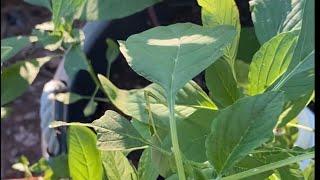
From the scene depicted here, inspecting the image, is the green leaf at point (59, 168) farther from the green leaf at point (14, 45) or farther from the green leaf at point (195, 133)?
the green leaf at point (195, 133)

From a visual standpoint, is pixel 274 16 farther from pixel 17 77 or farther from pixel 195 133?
pixel 17 77

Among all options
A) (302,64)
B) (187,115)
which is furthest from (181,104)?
(302,64)

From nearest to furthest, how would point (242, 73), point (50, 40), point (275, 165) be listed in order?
point (275, 165), point (242, 73), point (50, 40)

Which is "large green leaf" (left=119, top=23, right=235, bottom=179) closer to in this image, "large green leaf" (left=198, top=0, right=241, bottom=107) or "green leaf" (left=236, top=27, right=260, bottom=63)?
"large green leaf" (left=198, top=0, right=241, bottom=107)

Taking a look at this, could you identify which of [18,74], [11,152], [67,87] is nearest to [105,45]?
[67,87]

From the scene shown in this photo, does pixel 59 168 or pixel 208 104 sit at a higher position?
pixel 208 104

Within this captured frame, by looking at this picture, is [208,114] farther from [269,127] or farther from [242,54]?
[242,54]

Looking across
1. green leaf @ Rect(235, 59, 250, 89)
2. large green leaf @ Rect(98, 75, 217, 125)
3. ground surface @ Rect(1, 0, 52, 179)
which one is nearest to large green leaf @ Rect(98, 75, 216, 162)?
large green leaf @ Rect(98, 75, 217, 125)
